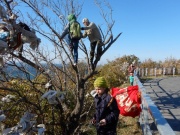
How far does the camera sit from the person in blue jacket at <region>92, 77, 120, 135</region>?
3.39 metres

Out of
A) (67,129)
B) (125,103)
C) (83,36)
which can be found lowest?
(67,129)

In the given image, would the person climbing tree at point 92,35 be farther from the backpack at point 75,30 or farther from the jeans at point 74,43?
the jeans at point 74,43

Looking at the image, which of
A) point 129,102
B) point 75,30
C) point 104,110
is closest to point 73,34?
point 75,30

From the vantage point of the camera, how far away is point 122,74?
16797 millimetres

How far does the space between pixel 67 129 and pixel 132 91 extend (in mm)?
1751

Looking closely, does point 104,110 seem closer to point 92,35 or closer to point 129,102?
point 129,102

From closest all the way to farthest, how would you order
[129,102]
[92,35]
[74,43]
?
[129,102] → [74,43] → [92,35]

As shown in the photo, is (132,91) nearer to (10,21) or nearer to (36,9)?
(36,9)

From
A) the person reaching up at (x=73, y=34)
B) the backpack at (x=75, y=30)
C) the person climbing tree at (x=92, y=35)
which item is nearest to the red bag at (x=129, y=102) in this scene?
the person climbing tree at (x=92, y=35)

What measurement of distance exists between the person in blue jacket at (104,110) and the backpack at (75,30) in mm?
1772

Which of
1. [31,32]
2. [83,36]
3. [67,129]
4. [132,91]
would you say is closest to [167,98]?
[132,91]

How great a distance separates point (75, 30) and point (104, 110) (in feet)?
7.04

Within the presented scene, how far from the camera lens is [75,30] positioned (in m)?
5.06

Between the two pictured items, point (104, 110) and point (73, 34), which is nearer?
point (104, 110)
